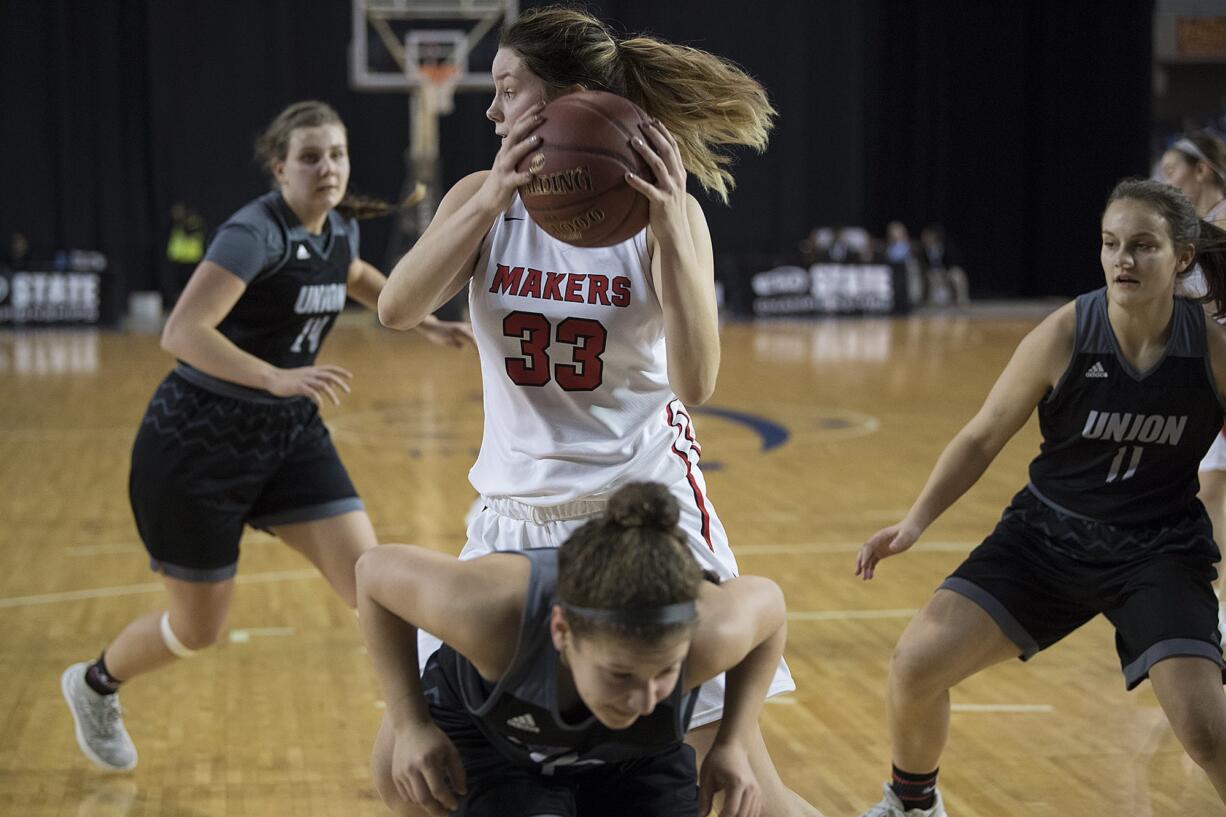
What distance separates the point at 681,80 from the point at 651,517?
91 centimetres

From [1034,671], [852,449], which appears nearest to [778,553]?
[1034,671]

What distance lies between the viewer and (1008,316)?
21.7m

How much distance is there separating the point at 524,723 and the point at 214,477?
193cm

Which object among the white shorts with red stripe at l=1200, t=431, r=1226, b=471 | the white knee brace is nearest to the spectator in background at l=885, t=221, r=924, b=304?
the white shorts with red stripe at l=1200, t=431, r=1226, b=471

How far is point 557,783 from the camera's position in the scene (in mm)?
2422

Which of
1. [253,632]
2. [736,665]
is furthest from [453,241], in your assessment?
[253,632]

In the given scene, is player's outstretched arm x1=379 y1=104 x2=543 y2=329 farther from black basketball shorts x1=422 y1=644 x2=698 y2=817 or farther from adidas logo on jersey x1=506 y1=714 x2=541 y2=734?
adidas logo on jersey x1=506 y1=714 x2=541 y2=734

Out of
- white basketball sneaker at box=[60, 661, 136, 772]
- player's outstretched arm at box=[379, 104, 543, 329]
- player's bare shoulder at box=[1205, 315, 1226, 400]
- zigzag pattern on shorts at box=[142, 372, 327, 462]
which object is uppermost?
player's outstretched arm at box=[379, 104, 543, 329]

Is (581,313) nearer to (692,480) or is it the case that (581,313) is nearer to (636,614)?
(692,480)

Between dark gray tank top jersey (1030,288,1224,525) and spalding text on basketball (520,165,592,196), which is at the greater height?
spalding text on basketball (520,165,592,196)

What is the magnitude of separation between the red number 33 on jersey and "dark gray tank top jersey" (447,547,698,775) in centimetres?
32

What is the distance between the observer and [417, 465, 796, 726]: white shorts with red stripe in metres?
2.59

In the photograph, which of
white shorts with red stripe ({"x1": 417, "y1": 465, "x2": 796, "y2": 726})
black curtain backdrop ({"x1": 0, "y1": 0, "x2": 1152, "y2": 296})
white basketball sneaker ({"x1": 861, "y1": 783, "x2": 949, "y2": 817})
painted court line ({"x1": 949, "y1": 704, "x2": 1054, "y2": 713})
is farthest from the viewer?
black curtain backdrop ({"x1": 0, "y1": 0, "x2": 1152, "y2": 296})

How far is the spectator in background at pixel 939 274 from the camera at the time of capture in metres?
22.4
